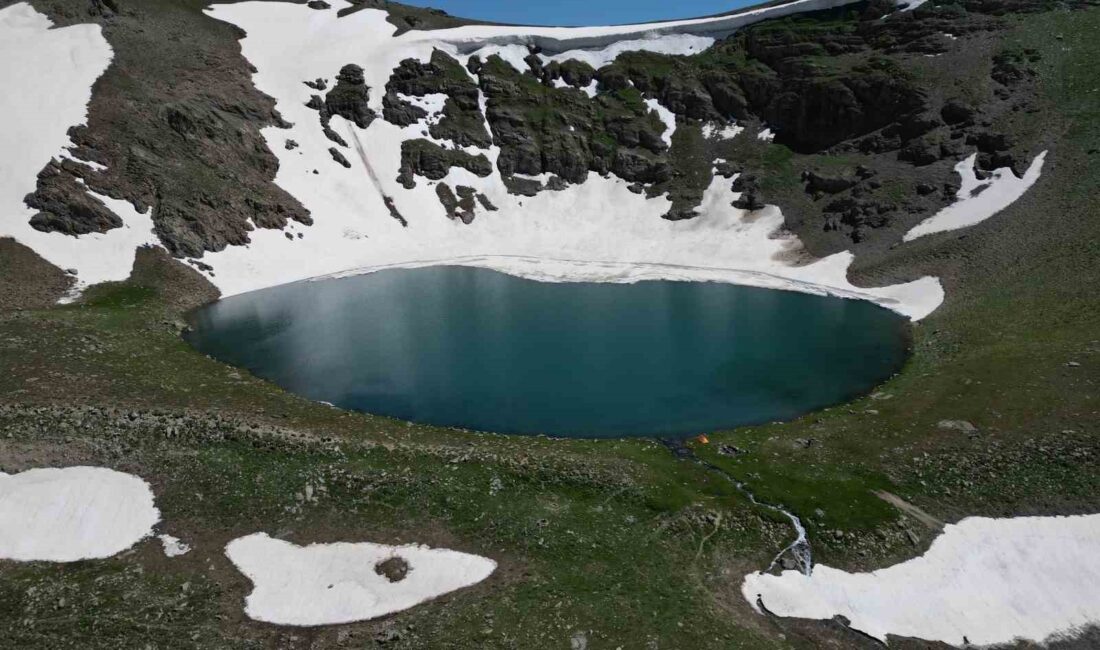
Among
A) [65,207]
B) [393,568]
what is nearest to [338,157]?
[65,207]

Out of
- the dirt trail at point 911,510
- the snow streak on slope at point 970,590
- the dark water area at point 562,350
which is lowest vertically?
the snow streak on slope at point 970,590

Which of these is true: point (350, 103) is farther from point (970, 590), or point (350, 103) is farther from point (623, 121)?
point (970, 590)

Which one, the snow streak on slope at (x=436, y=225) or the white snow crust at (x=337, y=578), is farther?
the snow streak on slope at (x=436, y=225)

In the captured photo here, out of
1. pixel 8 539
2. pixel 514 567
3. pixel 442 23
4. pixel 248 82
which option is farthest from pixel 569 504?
pixel 442 23

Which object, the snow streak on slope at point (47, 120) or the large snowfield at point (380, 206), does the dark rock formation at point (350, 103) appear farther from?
the snow streak on slope at point (47, 120)

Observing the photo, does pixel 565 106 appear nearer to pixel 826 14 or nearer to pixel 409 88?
pixel 409 88

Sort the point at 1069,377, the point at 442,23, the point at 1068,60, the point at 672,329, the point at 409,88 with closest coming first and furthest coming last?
the point at 1069,377, the point at 672,329, the point at 1068,60, the point at 409,88, the point at 442,23

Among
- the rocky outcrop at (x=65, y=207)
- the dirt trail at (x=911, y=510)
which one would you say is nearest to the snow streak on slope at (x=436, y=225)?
the rocky outcrop at (x=65, y=207)

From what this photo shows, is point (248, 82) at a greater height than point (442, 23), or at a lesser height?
lesser
